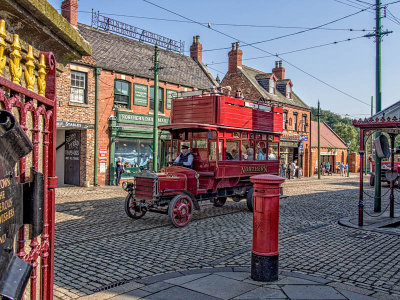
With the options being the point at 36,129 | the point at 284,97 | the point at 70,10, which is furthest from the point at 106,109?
the point at 284,97

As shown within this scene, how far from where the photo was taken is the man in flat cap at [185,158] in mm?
11031

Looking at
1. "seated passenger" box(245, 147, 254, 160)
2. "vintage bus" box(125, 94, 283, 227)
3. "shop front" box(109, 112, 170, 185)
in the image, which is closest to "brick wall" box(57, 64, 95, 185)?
"shop front" box(109, 112, 170, 185)

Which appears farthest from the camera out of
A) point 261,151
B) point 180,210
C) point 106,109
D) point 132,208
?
point 106,109

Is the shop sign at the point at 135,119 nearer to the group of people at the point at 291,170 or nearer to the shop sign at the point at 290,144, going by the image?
the group of people at the point at 291,170

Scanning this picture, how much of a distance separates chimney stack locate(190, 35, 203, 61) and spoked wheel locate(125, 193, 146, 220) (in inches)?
889

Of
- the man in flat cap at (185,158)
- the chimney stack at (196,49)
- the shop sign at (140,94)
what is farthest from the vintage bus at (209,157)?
the chimney stack at (196,49)

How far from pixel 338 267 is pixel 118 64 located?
62.5 ft

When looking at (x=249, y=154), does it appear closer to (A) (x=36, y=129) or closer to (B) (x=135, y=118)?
(A) (x=36, y=129)

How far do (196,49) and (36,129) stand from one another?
29821 mm

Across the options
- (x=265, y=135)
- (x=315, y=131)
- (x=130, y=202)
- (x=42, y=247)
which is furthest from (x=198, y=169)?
(x=315, y=131)

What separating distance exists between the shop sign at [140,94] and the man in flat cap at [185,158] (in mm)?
12305

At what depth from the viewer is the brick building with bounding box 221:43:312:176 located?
34375mm

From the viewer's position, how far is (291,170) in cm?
3319

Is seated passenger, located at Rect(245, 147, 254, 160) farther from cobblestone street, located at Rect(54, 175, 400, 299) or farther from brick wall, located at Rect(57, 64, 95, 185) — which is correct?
brick wall, located at Rect(57, 64, 95, 185)
